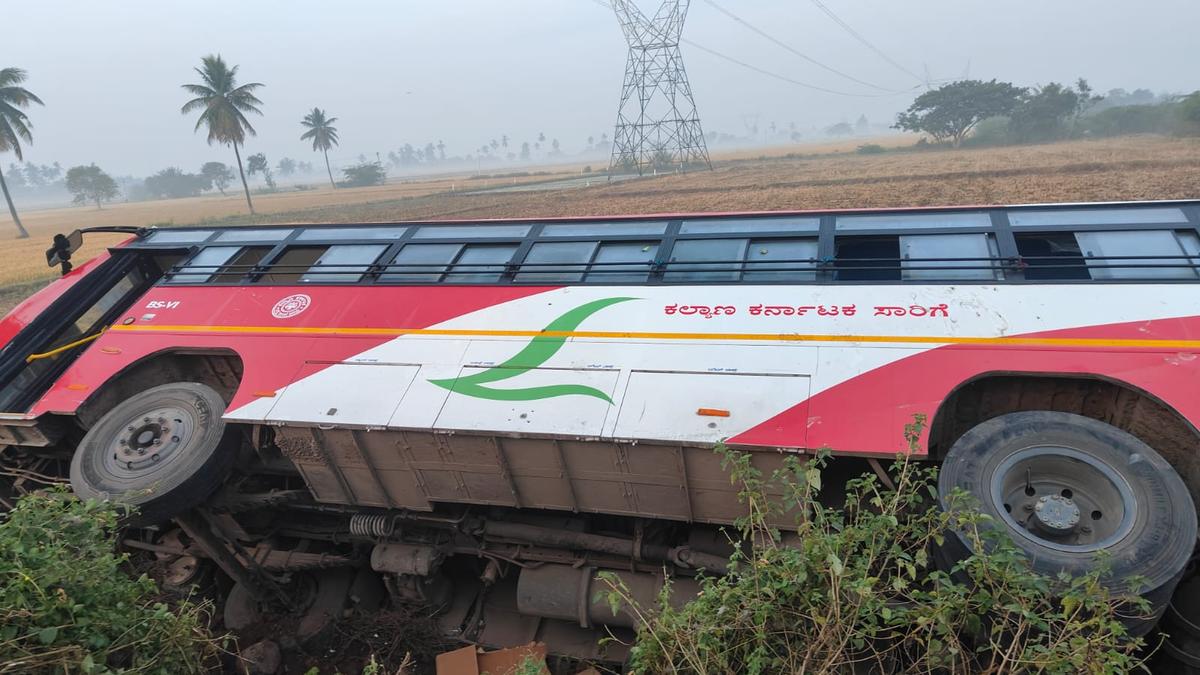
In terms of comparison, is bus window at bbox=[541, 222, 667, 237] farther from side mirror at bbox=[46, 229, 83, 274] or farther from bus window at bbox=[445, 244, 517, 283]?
side mirror at bbox=[46, 229, 83, 274]

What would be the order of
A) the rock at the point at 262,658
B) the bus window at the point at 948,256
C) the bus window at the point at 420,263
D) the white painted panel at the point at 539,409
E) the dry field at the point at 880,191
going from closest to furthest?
1. the white painted panel at the point at 539,409
2. the bus window at the point at 948,256
3. the rock at the point at 262,658
4. the bus window at the point at 420,263
5. the dry field at the point at 880,191

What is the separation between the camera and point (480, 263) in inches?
242

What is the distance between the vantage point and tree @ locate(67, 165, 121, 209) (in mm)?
89375

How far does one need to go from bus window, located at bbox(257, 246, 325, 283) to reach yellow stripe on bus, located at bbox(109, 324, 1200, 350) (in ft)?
2.93

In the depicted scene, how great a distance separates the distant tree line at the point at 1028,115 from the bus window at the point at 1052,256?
58.5 meters

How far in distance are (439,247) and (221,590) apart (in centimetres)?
403

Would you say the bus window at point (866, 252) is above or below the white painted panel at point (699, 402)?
above

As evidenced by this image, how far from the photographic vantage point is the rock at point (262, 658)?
534 centimetres

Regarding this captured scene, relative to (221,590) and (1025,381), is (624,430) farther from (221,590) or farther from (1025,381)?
(221,590)

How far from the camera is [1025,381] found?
14.6 feet

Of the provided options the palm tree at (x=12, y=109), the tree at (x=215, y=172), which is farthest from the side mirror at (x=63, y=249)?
the tree at (x=215, y=172)

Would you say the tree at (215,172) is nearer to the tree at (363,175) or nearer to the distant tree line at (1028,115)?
the tree at (363,175)

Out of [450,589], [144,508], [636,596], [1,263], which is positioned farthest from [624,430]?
[1,263]

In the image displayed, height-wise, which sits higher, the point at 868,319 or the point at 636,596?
the point at 868,319
